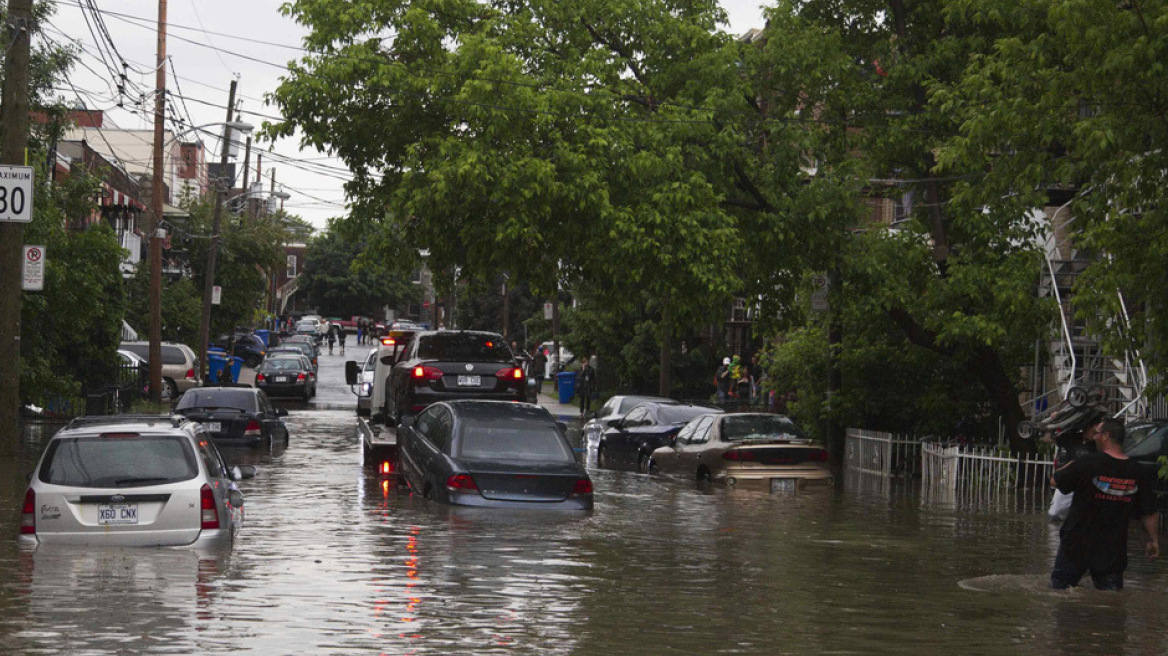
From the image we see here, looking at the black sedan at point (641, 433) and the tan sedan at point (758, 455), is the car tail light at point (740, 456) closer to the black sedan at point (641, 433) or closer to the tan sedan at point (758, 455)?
the tan sedan at point (758, 455)

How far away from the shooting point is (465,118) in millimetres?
25812

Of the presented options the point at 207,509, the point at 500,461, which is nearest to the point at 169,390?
the point at 500,461

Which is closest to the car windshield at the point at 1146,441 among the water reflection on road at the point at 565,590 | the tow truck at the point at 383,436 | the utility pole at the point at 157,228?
the water reflection on road at the point at 565,590

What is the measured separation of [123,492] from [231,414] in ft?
50.3

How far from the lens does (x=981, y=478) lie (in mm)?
24422

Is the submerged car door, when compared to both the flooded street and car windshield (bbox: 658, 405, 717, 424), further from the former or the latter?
the flooded street

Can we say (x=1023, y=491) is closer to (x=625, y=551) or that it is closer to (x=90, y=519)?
(x=625, y=551)

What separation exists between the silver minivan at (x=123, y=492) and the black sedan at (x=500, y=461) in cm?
477

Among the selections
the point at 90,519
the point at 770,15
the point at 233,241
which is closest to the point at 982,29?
the point at 770,15

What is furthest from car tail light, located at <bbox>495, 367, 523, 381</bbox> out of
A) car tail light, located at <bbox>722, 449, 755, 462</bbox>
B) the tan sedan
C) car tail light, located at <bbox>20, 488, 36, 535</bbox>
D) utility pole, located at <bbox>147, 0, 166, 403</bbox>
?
utility pole, located at <bbox>147, 0, 166, 403</bbox>

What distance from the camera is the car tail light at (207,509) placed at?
1259 centimetres

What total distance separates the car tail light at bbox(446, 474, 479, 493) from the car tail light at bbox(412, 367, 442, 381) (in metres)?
7.02

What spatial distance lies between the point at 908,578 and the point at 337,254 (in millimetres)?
130699

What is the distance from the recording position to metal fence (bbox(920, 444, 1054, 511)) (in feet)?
76.7
